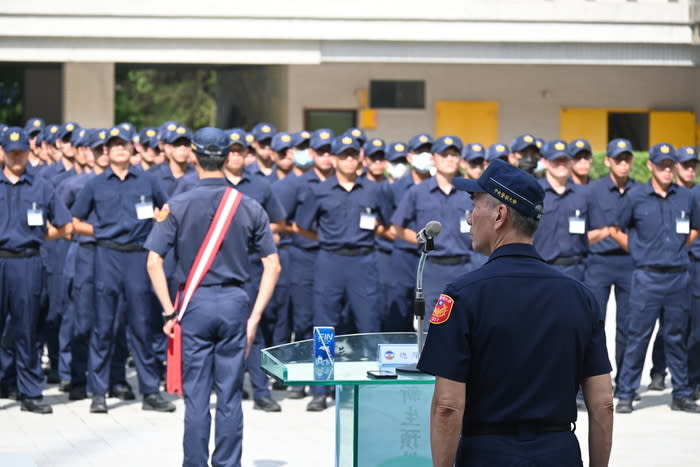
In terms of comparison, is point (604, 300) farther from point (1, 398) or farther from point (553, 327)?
point (553, 327)

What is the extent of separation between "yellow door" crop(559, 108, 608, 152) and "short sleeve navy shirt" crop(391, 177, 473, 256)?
560 inches

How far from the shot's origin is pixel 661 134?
24.1 metres

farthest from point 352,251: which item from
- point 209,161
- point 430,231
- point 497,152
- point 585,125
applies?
point 585,125

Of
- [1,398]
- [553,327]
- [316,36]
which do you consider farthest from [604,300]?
[316,36]

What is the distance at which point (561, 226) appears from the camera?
10.2m

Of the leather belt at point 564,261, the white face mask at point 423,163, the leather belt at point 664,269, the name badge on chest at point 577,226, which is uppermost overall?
the white face mask at point 423,163

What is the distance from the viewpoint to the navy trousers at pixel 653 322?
33.4ft

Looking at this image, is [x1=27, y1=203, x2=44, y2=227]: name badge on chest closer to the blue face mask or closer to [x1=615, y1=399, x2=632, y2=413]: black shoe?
the blue face mask

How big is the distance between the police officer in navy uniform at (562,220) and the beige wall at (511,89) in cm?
1311

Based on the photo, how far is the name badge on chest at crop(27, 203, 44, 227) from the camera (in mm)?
9719

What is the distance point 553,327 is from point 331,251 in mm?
6556

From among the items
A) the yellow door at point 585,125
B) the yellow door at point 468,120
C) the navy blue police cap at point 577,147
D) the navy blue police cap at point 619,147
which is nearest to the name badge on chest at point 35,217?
the navy blue police cap at point 577,147

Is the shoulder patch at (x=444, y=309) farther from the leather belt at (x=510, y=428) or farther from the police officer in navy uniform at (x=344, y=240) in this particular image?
the police officer in navy uniform at (x=344, y=240)

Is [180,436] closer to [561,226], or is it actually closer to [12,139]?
[12,139]
